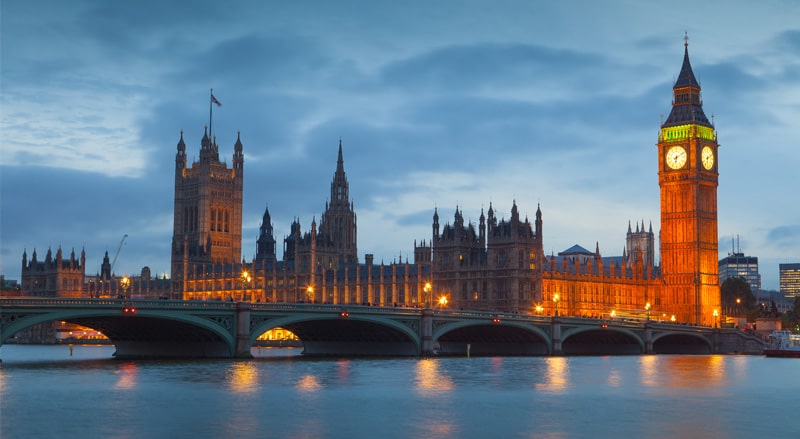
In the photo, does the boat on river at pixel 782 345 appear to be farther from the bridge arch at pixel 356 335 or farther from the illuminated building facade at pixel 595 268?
the bridge arch at pixel 356 335

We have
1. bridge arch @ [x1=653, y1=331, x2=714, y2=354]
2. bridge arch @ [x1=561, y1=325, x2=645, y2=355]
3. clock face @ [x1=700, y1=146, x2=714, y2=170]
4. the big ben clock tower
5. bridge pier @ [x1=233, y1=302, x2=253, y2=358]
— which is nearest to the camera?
bridge pier @ [x1=233, y1=302, x2=253, y2=358]

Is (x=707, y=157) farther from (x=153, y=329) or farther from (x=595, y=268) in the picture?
(x=153, y=329)

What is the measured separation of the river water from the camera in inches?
1889

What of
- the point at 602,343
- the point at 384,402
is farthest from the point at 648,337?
the point at 384,402

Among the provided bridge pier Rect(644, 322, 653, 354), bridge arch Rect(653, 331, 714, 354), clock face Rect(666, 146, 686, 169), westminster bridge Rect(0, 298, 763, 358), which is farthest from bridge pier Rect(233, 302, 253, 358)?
clock face Rect(666, 146, 686, 169)

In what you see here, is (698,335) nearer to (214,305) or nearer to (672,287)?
(672,287)

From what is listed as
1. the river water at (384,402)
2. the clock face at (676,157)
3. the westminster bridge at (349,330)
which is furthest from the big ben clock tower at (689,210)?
the river water at (384,402)

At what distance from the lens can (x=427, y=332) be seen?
110 meters

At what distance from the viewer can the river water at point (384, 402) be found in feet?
157

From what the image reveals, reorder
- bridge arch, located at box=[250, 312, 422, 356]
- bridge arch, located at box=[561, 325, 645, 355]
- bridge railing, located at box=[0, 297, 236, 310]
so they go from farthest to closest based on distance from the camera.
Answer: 1. bridge arch, located at box=[561, 325, 645, 355]
2. bridge arch, located at box=[250, 312, 422, 356]
3. bridge railing, located at box=[0, 297, 236, 310]

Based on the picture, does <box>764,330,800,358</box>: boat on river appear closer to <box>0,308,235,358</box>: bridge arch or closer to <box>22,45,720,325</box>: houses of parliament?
<box>22,45,720,325</box>: houses of parliament

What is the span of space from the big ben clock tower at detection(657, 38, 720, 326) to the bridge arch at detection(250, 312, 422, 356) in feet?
243

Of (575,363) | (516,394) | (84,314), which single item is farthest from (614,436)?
(575,363)

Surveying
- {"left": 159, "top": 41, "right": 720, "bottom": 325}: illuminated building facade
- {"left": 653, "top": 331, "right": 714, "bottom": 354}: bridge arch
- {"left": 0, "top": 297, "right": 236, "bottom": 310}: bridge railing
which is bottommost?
{"left": 653, "top": 331, "right": 714, "bottom": 354}: bridge arch
